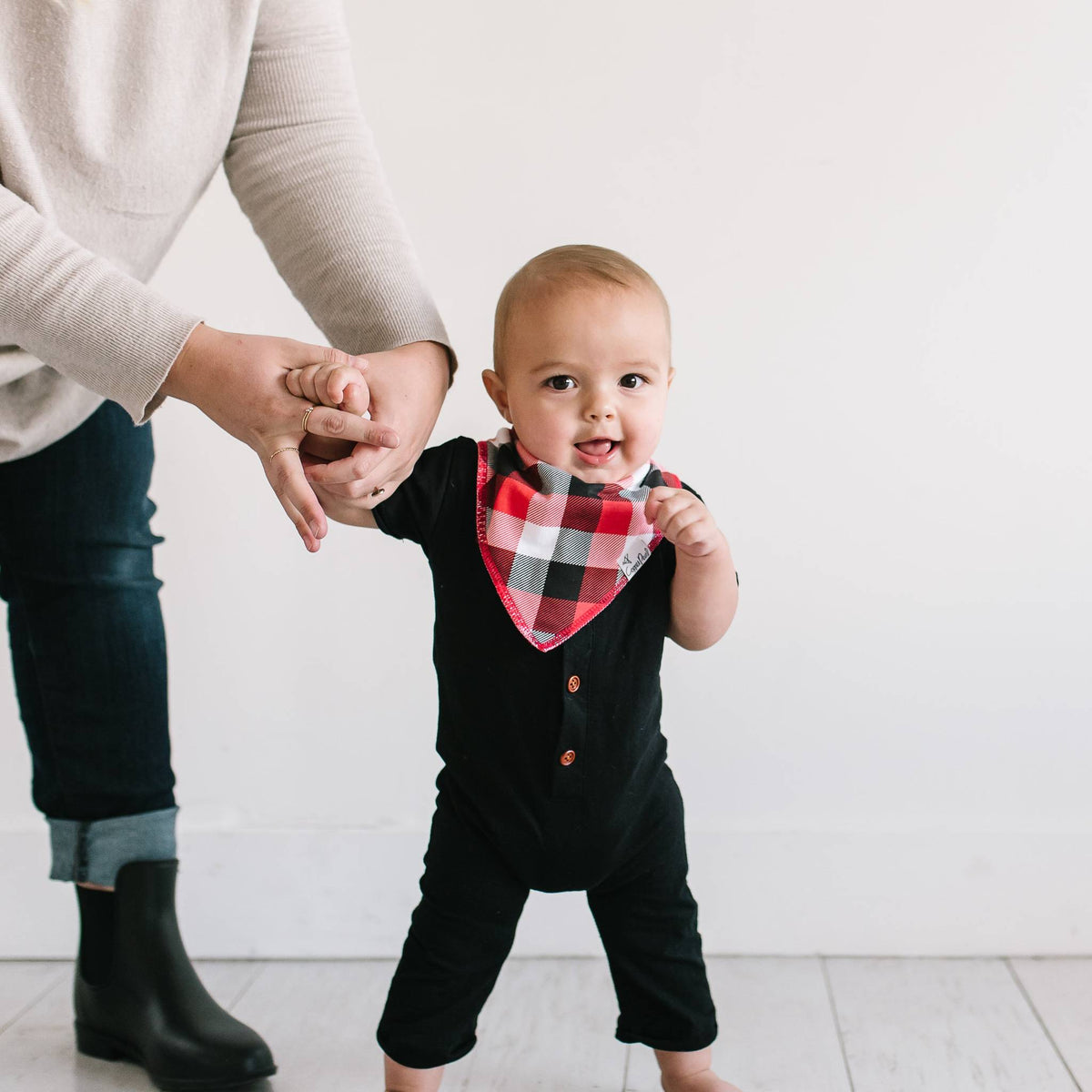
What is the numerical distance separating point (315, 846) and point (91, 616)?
51 centimetres

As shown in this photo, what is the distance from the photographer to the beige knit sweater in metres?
0.83

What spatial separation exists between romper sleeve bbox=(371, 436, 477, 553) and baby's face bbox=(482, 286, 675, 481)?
73 millimetres

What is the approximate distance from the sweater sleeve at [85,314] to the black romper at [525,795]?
221mm

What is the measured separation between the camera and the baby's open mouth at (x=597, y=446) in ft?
3.10

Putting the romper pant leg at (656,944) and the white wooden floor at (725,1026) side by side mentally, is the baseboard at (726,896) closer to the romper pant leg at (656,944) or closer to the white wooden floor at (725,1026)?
the white wooden floor at (725,1026)

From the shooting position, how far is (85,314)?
82 cm

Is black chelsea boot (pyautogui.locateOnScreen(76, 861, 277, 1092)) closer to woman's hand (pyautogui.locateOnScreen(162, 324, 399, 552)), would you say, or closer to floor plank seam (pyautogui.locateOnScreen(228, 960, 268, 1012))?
floor plank seam (pyautogui.locateOnScreen(228, 960, 268, 1012))

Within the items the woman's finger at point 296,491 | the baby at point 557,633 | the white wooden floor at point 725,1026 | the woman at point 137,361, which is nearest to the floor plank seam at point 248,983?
the white wooden floor at point 725,1026

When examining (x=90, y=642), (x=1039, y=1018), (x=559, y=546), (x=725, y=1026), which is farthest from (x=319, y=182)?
(x=1039, y=1018)

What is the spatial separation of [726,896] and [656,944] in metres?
0.47

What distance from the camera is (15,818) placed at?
1557 mm

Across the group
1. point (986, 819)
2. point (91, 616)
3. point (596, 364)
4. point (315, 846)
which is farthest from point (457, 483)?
point (986, 819)

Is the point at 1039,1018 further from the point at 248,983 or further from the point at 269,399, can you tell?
the point at 269,399

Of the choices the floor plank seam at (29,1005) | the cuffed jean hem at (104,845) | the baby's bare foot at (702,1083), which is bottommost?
the floor plank seam at (29,1005)
